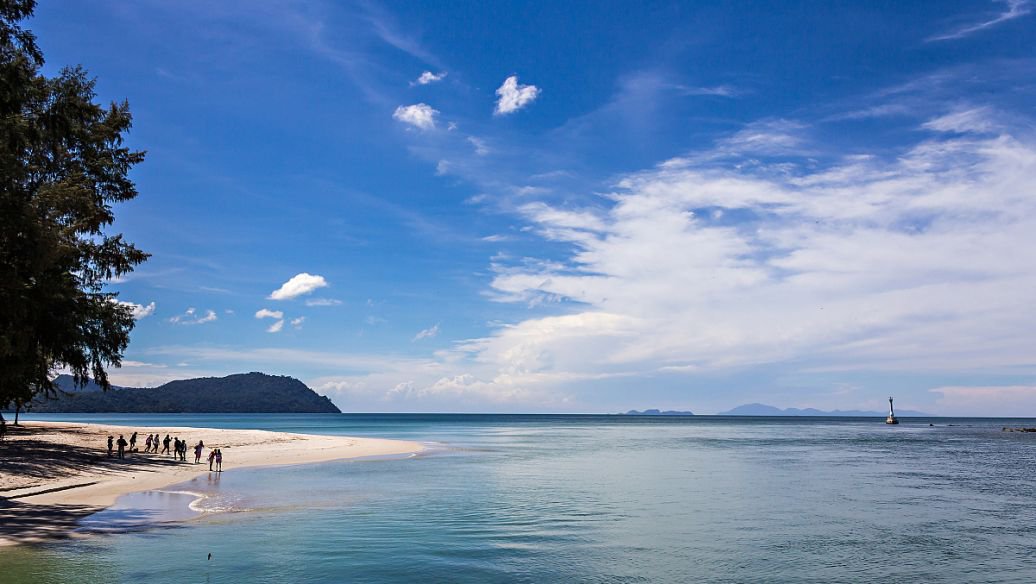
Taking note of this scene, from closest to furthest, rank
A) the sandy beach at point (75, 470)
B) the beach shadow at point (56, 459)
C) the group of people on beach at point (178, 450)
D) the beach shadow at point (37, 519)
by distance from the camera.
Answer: the beach shadow at point (37, 519), the sandy beach at point (75, 470), the beach shadow at point (56, 459), the group of people on beach at point (178, 450)

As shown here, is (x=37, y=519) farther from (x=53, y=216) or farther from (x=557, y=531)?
(x=557, y=531)

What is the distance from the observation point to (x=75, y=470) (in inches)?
1638

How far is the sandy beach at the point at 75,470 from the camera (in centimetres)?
2734

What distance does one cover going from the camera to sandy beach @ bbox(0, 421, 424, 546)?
89.7 feet

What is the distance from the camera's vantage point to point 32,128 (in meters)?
22.5

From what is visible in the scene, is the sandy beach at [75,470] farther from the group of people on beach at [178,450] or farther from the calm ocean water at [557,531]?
the calm ocean water at [557,531]

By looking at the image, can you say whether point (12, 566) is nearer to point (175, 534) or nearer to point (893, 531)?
point (175, 534)

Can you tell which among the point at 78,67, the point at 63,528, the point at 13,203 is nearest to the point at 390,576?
the point at 63,528

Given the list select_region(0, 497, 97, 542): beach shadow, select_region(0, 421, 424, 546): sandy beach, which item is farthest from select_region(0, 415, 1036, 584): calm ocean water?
select_region(0, 421, 424, 546): sandy beach

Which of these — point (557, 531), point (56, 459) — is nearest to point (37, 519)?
point (557, 531)

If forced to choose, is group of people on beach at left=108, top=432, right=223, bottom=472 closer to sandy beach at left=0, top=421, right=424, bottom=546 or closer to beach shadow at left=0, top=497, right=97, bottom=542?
sandy beach at left=0, top=421, right=424, bottom=546

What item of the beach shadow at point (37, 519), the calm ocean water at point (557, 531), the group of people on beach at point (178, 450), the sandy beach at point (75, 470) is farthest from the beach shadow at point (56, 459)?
the calm ocean water at point (557, 531)

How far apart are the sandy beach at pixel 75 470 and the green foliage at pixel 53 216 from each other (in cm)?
531

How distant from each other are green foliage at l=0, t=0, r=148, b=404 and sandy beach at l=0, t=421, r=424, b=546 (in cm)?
531
